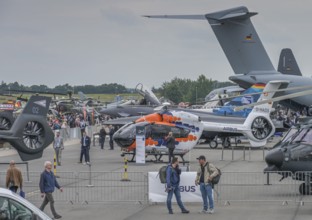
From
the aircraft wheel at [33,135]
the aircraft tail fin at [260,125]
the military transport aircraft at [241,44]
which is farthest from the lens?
the military transport aircraft at [241,44]

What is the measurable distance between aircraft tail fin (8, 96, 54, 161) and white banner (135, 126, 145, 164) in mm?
7930

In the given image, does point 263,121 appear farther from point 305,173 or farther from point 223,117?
point 305,173

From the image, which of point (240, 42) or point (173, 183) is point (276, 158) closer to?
point (173, 183)

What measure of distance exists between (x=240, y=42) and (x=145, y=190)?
68.9 feet

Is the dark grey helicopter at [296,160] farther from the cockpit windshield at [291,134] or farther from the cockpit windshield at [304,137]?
the cockpit windshield at [291,134]

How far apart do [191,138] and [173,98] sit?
10043 cm

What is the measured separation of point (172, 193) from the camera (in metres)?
17.2

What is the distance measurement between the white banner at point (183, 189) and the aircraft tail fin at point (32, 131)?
5011mm

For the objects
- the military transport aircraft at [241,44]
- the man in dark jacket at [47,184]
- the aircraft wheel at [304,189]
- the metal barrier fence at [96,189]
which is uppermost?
the military transport aircraft at [241,44]

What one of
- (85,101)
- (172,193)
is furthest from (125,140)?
(85,101)

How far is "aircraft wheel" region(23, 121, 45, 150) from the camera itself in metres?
22.4

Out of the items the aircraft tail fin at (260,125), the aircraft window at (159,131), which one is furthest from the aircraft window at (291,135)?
the aircraft tail fin at (260,125)

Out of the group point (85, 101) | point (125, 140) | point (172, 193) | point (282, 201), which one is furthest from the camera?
point (85, 101)

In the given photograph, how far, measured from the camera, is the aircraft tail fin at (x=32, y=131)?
22281mm
